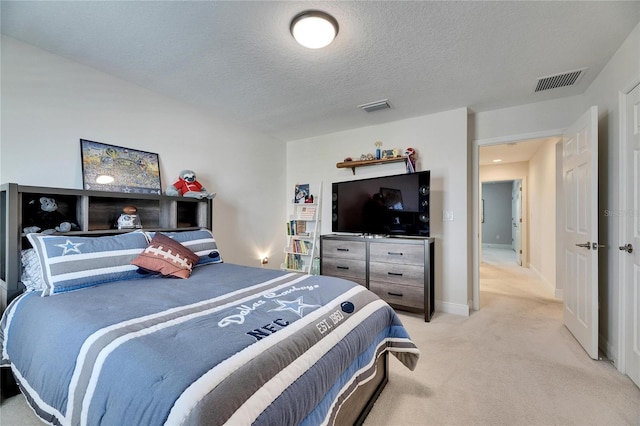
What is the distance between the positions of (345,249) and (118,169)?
2573 mm

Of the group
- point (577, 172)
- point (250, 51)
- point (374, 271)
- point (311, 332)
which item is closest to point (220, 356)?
point (311, 332)

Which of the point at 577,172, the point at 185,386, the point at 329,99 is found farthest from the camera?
the point at 329,99

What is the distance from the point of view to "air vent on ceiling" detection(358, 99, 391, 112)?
2993 mm

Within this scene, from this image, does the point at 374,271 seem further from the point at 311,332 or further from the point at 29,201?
the point at 29,201

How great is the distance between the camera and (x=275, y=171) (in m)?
4.36

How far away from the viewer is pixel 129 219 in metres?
2.44

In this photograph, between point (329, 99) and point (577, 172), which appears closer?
point (577, 172)

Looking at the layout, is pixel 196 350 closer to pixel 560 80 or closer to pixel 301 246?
pixel 301 246

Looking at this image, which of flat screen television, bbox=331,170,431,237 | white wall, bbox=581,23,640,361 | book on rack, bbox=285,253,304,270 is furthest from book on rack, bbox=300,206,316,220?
white wall, bbox=581,23,640,361

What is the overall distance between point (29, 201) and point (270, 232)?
2.68 m

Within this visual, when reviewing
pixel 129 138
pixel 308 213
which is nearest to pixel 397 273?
pixel 308 213

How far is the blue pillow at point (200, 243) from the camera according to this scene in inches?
92.8

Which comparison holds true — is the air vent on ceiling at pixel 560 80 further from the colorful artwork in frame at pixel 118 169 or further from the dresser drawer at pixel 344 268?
the colorful artwork in frame at pixel 118 169

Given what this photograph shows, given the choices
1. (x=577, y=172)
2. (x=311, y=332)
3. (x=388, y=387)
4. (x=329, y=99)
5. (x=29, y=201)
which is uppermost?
(x=329, y=99)
